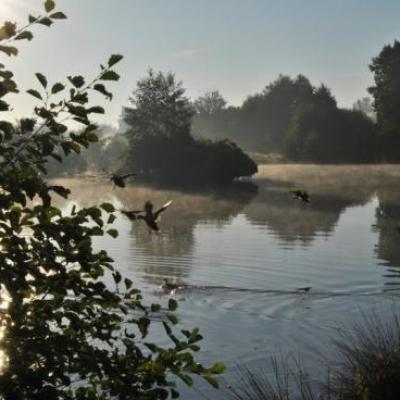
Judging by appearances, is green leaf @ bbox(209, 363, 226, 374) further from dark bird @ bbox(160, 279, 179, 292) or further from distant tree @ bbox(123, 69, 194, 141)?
distant tree @ bbox(123, 69, 194, 141)

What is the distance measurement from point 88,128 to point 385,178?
6660cm

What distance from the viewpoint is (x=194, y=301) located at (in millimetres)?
18547

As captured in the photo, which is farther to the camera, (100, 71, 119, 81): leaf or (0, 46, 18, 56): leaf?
(100, 71, 119, 81): leaf

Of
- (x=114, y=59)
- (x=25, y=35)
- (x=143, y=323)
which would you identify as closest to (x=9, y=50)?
(x=25, y=35)

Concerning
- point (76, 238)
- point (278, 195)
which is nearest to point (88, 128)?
point (76, 238)

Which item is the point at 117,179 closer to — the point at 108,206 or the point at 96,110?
the point at 108,206

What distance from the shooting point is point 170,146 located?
7300 centimetres

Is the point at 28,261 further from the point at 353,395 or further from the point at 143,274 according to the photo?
the point at 143,274

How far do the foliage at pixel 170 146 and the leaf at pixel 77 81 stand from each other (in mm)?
65780

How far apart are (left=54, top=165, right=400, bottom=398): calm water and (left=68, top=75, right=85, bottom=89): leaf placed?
53.2 inches

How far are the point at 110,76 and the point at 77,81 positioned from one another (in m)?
0.22

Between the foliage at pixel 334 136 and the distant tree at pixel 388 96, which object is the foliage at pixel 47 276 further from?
the foliage at pixel 334 136

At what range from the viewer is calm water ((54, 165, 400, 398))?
49.5 feet

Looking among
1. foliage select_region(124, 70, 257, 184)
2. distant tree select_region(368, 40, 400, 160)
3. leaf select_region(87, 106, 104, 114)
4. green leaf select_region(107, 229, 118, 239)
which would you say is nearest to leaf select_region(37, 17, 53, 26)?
leaf select_region(87, 106, 104, 114)
